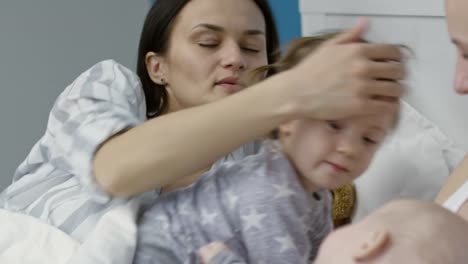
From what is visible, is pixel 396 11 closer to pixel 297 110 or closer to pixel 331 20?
pixel 331 20

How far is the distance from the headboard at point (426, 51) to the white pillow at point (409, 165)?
2.0 inches

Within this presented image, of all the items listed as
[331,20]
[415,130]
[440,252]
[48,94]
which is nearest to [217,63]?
[415,130]

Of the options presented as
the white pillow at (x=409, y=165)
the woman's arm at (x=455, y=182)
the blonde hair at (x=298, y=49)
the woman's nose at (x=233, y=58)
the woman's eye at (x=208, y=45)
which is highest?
the blonde hair at (x=298, y=49)

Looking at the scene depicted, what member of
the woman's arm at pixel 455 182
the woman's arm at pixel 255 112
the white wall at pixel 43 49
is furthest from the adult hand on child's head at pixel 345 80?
the white wall at pixel 43 49

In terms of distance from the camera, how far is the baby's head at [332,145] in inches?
40.3

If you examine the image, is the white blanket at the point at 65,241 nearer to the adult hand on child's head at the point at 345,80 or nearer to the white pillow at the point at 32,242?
the white pillow at the point at 32,242

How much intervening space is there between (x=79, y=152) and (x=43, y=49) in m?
1.32

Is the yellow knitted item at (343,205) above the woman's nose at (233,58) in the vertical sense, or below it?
below

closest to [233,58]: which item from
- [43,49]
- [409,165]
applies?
[409,165]

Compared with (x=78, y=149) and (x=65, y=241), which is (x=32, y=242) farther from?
(x=78, y=149)

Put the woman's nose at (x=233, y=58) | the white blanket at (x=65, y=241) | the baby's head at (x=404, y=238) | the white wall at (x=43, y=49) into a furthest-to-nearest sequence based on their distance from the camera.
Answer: the white wall at (x=43, y=49), the woman's nose at (x=233, y=58), the white blanket at (x=65, y=241), the baby's head at (x=404, y=238)

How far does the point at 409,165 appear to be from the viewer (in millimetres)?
1363

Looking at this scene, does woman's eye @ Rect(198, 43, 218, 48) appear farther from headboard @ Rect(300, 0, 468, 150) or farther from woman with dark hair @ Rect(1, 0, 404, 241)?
headboard @ Rect(300, 0, 468, 150)

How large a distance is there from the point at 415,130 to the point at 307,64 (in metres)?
0.47
